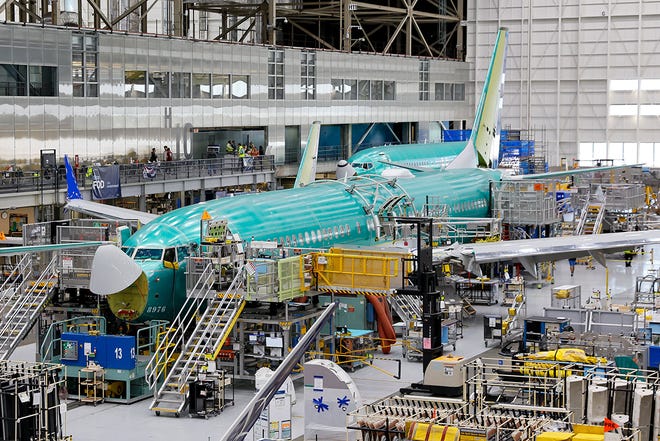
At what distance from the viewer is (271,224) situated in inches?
1421

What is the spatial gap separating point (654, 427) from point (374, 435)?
5.19 metres

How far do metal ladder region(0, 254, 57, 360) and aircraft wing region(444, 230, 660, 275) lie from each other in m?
12.8

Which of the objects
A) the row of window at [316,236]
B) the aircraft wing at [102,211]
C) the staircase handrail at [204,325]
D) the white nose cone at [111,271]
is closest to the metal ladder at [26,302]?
the white nose cone at [111,271]

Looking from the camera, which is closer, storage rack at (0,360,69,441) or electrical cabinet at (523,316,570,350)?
storage rack at (0,360,69,441)

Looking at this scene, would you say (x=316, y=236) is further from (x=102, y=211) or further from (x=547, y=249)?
(x=102, y=211)

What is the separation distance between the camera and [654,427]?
21.1 metres

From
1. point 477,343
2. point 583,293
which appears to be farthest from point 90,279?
point 583,293

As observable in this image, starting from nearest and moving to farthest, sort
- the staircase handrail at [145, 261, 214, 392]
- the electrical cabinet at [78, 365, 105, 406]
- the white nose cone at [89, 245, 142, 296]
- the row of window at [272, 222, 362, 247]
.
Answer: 1. the electrical cabinet at [78, 365, 105, 406]
2. the white nose cone at [89, 245, 142, 296]
3. the staircase handrail at [145, 261, 214, 392]
4. the row of window at [272, 222, 362, 247]

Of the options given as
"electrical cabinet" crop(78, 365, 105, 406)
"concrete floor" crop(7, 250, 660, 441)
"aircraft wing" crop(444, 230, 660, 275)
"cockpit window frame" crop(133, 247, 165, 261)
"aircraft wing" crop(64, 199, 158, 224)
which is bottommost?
"concrete floor" crop(7, 250, 660, 441)

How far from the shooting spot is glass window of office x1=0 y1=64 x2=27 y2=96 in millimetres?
48812

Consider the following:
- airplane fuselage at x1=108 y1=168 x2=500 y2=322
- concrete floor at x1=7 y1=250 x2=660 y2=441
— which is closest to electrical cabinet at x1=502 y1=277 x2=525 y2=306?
airplane fuselage at x1=108 y1=168 x2=500 y2=322

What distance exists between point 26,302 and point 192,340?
18.2 feet

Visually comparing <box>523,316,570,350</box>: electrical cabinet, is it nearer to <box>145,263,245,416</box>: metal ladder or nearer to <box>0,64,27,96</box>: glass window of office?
<box>145,263,245,416</box>: metal ladder

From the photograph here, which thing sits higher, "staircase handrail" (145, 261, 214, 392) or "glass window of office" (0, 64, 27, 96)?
"glass window of office" (0, 64, 27, 96)
